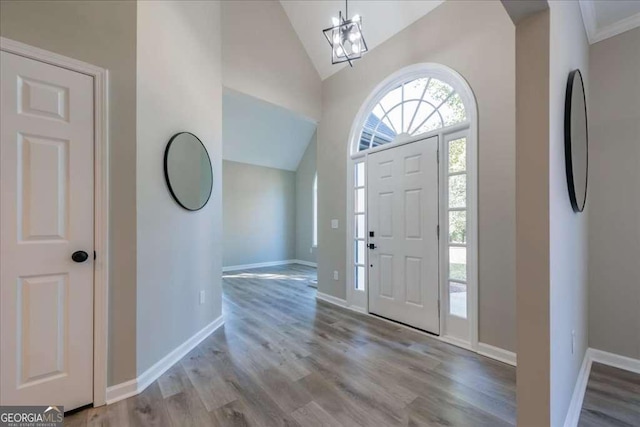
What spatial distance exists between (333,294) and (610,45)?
144 inches

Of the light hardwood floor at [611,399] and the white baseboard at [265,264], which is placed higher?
the light hardwood floor at [611,399]

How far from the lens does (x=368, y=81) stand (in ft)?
11.0

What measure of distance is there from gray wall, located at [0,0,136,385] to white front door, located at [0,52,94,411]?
0.11 meters

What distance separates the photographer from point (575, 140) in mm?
1486

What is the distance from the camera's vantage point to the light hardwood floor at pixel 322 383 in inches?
61.3

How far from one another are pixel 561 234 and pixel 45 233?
8.89 ft

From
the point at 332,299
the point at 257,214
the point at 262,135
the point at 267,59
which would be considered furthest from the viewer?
the point at 257,214

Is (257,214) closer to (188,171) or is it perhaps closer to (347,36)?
(188,171)

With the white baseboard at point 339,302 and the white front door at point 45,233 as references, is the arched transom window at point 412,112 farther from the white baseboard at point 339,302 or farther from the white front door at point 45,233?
the white front door at point 45,233

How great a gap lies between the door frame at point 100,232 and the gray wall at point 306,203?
5.61 metres

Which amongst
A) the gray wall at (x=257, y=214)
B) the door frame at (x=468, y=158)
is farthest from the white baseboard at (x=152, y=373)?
the gray wall at (x=257, y=214)

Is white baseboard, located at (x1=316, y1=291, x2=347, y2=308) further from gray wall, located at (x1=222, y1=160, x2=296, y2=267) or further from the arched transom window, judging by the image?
gray wall, located at (x1=222, y1=160, x2=296, y2=267)

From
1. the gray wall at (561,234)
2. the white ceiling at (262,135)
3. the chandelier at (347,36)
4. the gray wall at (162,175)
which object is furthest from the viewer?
the white ceiling at (262,135)

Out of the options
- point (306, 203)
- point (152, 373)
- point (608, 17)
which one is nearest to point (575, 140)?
point (608, 17)
